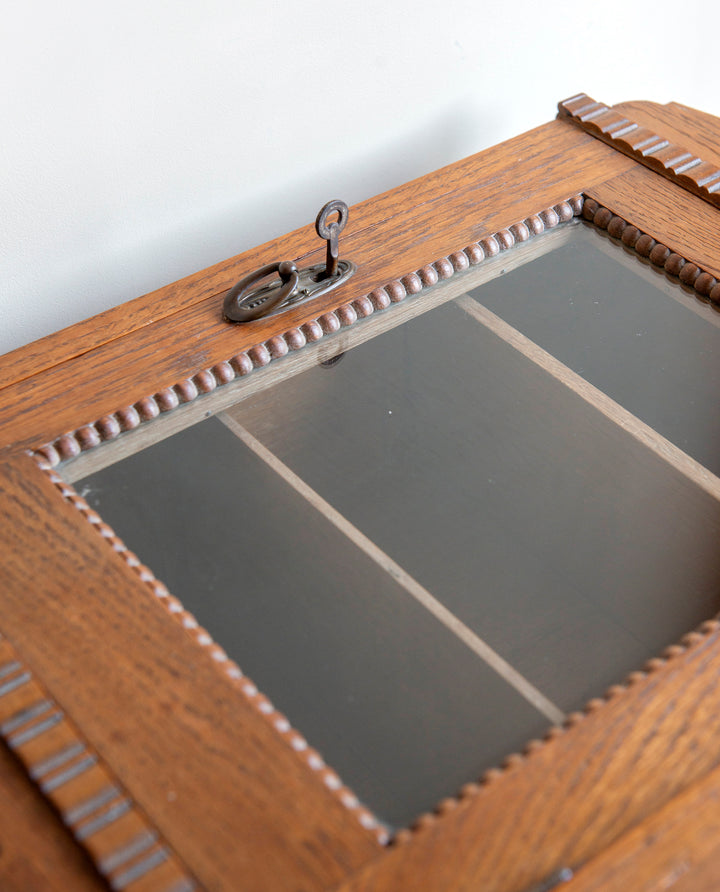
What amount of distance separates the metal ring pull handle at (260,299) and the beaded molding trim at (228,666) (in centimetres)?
19

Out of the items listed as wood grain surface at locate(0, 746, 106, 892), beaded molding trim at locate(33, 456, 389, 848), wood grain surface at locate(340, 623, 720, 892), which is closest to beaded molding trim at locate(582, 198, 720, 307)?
wood grain surface at locate(340, 623, 720, 892)

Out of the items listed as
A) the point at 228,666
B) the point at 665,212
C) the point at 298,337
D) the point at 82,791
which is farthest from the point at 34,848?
the point at 665,212

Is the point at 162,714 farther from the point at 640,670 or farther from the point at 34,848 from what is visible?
the point at 640,670

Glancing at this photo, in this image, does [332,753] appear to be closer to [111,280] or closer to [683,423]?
[683,423]

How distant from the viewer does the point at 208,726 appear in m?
0.57

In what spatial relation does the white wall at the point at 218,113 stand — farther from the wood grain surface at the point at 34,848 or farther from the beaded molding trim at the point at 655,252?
the wood grain surface at the point at 34,848

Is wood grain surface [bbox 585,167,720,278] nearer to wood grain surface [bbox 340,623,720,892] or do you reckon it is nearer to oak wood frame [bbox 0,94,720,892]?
oak wood frame [bbox 0,94,720,892]

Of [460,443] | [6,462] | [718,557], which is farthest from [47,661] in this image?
[718,557]

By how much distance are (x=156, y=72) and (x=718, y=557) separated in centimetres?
59

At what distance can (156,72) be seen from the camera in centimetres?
87

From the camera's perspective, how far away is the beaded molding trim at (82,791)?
1.68 ft

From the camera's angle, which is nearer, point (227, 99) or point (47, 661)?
point (47, 661)

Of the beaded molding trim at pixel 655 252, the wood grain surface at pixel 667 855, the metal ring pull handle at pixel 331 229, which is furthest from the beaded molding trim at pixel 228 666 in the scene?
the beaded molding trim at pixel 655 252

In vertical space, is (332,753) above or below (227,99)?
below
